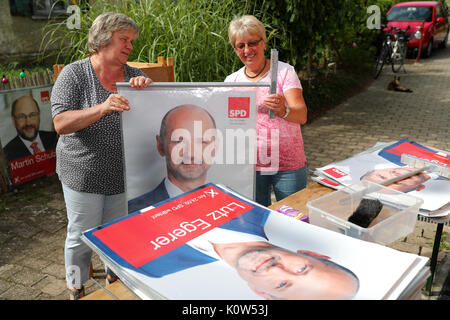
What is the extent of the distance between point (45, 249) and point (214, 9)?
142 inches

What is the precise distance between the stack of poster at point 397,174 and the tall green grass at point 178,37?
2.47 meters

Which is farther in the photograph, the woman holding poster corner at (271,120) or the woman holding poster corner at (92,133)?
the woman holding poster corner at (271,120)

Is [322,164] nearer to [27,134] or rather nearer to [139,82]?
[27,134]

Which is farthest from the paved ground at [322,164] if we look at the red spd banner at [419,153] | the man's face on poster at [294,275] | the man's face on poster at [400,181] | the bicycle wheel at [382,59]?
the man's face on poster at [294,275]

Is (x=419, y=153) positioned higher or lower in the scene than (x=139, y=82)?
lower

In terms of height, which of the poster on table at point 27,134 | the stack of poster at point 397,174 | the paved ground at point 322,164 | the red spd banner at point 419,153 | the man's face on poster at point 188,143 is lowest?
the paved ground at point 322,164

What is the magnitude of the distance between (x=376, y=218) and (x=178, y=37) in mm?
3435

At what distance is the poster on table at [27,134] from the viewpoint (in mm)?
4645

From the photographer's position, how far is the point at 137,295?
0.97m

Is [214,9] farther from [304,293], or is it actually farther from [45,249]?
[304,293]

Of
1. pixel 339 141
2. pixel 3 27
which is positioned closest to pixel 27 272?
pixel 339 141

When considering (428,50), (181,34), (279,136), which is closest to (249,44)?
(279,136)

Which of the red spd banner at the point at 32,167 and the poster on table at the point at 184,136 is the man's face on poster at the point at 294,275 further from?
the red spd banner at the point at 32,167

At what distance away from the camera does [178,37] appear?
13.8ft
